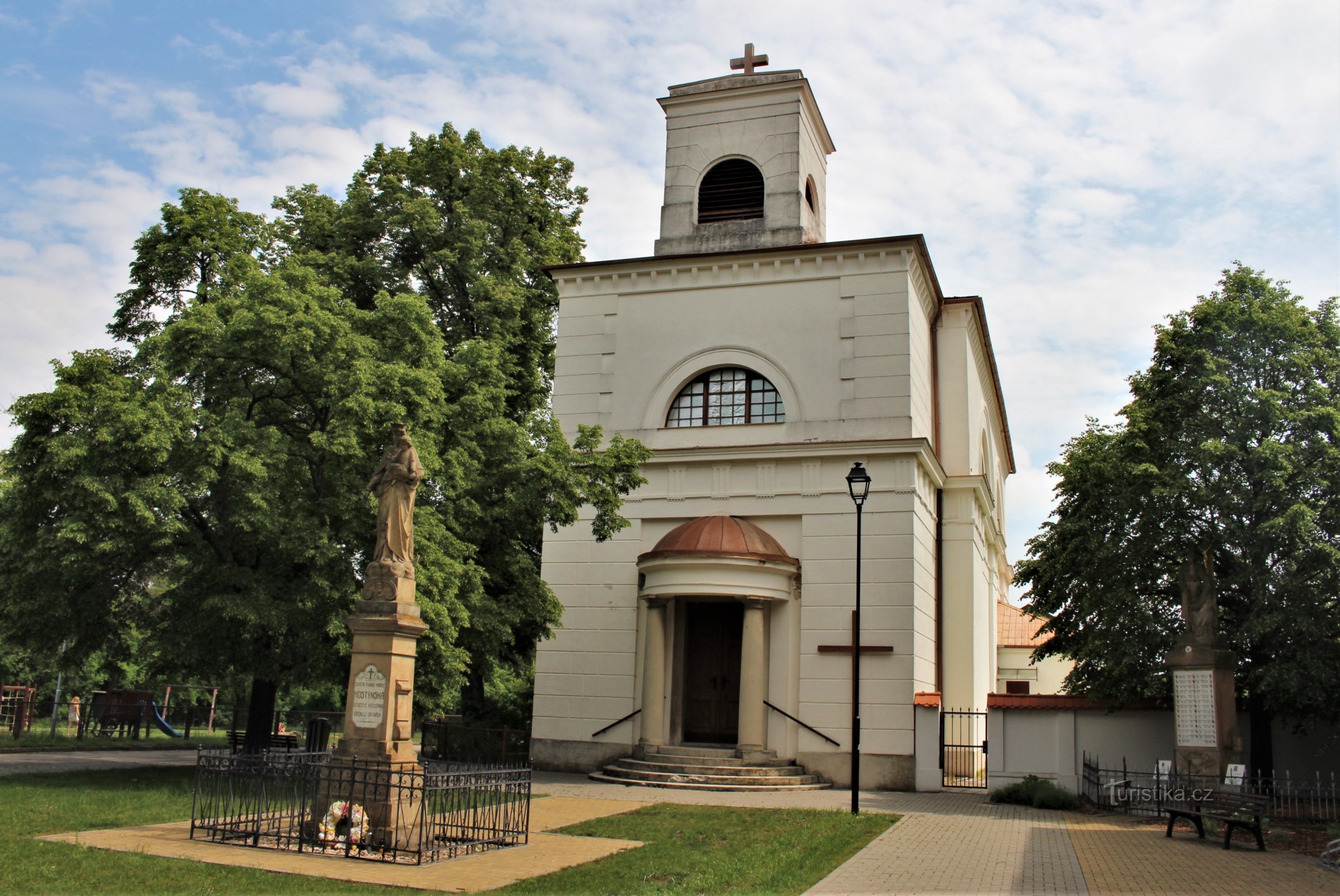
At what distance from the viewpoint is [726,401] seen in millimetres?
24703

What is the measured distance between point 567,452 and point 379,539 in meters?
7.23

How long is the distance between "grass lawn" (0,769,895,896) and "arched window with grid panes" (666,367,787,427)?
1003 centimetres

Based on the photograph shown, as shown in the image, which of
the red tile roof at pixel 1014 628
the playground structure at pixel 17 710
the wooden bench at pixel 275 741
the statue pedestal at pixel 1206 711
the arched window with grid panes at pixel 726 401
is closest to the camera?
the statue pedestal at pixel 1206 711

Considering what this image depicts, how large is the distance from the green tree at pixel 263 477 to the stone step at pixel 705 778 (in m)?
3.41

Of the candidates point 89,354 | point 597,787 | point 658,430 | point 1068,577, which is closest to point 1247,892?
point 597,787

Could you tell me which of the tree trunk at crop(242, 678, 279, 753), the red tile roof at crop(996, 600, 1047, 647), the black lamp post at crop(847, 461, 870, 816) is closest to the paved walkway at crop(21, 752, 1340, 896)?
the black lamp post at crop(847, 461, 870, 816)

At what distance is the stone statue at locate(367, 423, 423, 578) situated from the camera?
1307 centimetres

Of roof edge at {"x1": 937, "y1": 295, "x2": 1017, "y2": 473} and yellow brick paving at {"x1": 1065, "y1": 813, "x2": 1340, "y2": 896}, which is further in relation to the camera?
roof edge at {"x1": 937, "y1": 295, "x2": 1017, "y2": 473}

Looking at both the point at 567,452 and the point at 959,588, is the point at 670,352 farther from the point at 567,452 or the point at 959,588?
the point at 959,588

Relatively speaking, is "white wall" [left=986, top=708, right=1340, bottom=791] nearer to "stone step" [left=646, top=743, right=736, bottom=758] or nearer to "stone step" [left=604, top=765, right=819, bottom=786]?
"stone step" [left=604, top=765, right=819, bottom=786]

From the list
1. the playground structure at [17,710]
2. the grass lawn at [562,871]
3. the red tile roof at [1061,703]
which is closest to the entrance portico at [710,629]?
the red tile roof at [1061,703]

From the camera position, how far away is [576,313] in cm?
2592

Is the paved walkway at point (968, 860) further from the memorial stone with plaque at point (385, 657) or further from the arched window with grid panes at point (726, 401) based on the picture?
the arched window with grid panes at point (726, 401)

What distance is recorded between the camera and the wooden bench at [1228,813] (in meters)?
13.5
